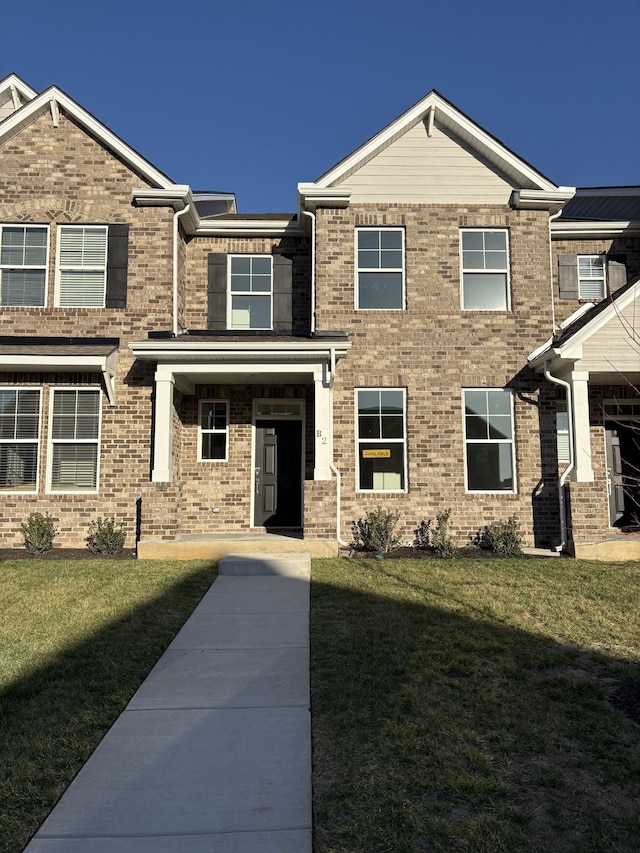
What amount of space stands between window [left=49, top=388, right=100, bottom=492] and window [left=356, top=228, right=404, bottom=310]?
5.38 m

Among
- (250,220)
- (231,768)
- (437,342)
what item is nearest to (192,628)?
(231,768)

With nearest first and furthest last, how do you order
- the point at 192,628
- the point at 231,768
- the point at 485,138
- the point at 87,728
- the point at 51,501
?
the point at 231,768
the point at 87,728
the point at 192,628
the point at 51,501
the point at 485,138

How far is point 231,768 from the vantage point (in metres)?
3.33

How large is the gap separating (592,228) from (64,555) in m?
11.8

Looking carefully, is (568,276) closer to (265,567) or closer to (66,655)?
(265,567)

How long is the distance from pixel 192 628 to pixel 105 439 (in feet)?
18.8

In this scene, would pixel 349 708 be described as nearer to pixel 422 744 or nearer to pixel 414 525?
pixel 422 744

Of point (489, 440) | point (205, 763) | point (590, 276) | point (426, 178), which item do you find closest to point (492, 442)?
point (489, 440)

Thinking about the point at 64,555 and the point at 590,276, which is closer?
the point at 64,555

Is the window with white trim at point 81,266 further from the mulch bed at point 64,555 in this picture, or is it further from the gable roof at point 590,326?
the gable roof at point 590,326

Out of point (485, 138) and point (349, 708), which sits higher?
point (485, 138)

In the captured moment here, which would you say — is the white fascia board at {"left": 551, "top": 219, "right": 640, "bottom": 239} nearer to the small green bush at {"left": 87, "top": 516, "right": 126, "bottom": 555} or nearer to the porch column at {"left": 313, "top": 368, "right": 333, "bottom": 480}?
the porch column at {"left": 313, "top": 368, "right": 333, "bottom": 480}

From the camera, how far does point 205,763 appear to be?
11.1 ft

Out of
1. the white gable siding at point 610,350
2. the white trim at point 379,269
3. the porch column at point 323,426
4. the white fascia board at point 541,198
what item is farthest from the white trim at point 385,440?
the white fascia board at point 541,198
